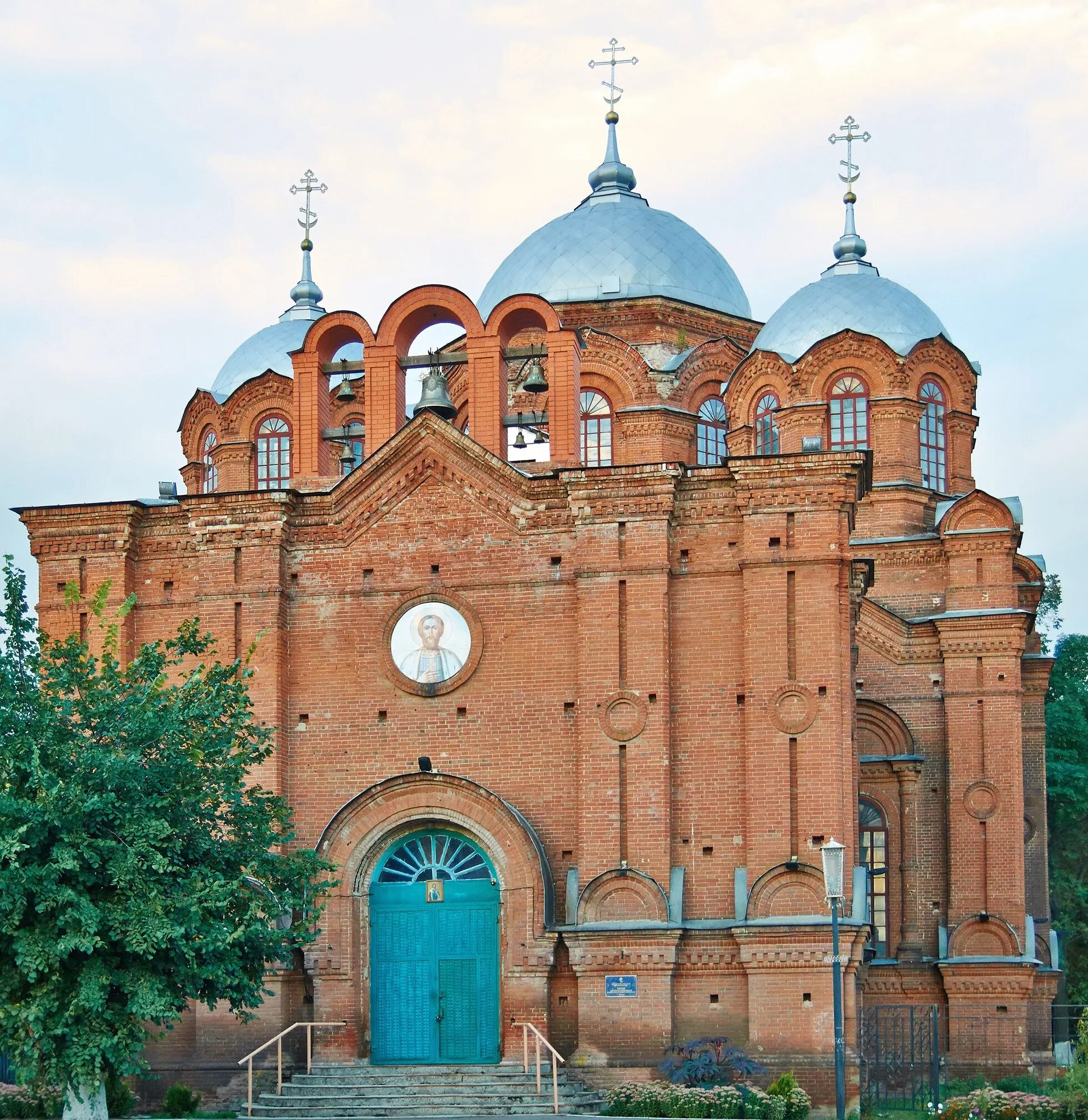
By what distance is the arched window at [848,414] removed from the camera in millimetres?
32156

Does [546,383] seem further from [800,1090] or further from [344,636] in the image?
[800,1090]

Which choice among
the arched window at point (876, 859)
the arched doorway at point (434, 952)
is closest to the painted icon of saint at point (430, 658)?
the arched doorway at point (434, 952)

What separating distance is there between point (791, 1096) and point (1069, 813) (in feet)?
66.9

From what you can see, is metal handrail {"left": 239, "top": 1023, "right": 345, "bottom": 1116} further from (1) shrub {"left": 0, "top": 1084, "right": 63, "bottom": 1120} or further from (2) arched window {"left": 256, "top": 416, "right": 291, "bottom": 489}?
(2) arched window {"left": 256, "top": 416, "right": 291, "bottom": 489}

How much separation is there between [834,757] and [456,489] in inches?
221

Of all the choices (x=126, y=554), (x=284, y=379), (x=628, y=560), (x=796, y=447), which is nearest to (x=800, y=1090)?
(x=628, y=560)

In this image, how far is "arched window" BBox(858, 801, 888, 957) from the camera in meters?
29.8

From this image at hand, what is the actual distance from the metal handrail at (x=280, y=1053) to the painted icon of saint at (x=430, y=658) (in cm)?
416

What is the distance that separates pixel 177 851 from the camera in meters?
19.9

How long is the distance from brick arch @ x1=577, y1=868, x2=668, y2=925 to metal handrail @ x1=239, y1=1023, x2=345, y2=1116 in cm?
190

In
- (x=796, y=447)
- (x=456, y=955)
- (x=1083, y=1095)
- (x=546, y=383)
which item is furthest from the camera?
(x=796, y=447)

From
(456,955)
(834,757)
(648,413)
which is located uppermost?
(648,413)

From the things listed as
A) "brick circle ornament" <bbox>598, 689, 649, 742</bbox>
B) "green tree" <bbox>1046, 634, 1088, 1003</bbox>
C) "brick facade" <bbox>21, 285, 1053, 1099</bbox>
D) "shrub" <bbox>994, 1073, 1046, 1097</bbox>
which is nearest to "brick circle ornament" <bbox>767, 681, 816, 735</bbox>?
"brick facade" <bbox>21, 285, 1053, 1099</bbox>

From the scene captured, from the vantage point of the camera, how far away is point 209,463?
1421 inches
